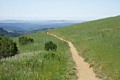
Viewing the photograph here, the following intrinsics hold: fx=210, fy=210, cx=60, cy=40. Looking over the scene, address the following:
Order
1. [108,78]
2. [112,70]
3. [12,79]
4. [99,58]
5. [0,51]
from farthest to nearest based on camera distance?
[0,51] < [99,58] < [112,70] < [108,78] < [12,79]

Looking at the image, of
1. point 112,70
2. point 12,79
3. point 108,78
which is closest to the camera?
point 12,79

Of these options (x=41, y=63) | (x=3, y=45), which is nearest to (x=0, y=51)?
(x=3, y=45)

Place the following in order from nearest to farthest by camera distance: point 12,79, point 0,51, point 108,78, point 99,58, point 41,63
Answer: point 12,79 → point 108,78 → point 41,63 → point 99,58 → point 0,51

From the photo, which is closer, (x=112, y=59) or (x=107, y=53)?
(x=112, y=59)

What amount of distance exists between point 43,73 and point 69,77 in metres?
1.71

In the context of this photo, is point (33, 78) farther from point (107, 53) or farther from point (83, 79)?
point (107, 53)

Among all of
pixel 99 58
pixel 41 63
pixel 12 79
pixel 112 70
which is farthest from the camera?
pixel 99 58

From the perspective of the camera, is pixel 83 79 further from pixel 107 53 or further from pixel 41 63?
pixel 107 53

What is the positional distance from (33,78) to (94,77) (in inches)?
166

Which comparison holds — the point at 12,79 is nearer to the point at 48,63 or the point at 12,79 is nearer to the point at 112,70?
the point at 48,63

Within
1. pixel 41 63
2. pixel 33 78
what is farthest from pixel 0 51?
pixel 33 78

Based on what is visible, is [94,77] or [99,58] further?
[99,58]

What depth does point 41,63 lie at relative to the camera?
50.5 feet

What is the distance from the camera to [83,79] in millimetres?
13031
